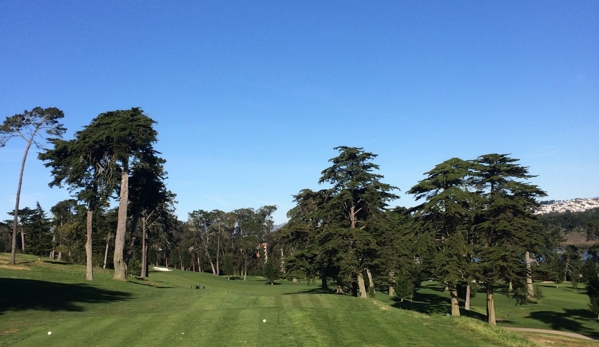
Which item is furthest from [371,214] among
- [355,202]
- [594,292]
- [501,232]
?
[594,292]

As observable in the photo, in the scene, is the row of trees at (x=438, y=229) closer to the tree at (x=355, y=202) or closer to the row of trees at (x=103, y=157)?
the tree at (x=355, y=202)

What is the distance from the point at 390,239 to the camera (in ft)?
120

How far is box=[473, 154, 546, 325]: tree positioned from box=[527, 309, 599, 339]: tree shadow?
5278mm

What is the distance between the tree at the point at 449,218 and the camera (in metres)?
33.6

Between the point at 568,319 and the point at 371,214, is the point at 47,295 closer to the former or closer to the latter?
the point at 371,214

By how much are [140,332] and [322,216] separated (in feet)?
80.8

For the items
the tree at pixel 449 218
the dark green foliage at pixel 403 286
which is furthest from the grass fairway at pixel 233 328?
the dark green foliage at pixel 403 286

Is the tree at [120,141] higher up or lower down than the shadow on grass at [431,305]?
higher up

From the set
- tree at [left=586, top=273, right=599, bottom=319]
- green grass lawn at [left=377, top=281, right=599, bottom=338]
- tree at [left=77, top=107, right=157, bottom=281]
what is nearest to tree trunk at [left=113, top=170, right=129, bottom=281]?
tree at [left=77, top=107, right=157, bottom=281]

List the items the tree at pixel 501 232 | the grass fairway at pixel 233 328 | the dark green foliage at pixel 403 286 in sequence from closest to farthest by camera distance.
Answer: the grass fairway at pixel 233 328
the tree at pixel 501 232
the dark green foliage at pixel 403 286

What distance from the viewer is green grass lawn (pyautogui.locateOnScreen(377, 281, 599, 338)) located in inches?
1517

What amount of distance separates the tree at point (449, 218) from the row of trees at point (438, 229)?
7 centimetres

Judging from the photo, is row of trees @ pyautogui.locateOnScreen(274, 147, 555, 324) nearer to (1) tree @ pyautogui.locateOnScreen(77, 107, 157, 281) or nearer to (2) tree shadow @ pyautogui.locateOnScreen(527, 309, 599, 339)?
(2) tree shadow @ pyautogui.locateOnScreen(527, 309, 599, 339)

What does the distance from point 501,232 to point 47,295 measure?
105ft
